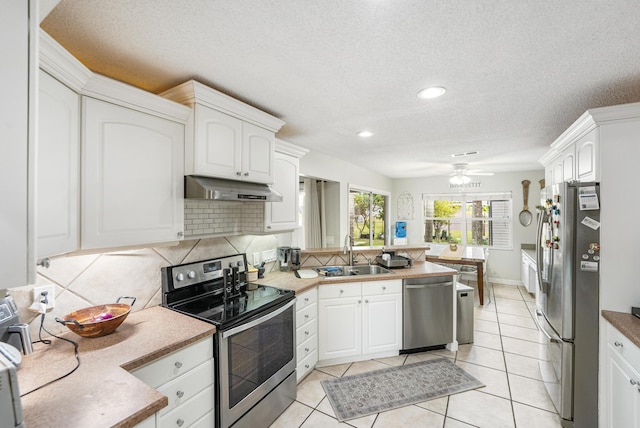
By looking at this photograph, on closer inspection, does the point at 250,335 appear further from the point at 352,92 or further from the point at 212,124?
the point at 352,92

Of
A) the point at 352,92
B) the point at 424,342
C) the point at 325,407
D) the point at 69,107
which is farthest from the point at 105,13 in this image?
the point at 424,342

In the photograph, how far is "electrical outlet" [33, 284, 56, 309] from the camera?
1425 millimetres

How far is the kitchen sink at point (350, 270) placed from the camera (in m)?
3.06

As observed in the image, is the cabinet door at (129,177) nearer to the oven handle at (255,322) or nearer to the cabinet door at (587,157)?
the oven handle at (255,322)

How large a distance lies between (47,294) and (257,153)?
1.53m

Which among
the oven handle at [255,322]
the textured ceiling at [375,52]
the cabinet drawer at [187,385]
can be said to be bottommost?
the cabinet drawer at [187,385]

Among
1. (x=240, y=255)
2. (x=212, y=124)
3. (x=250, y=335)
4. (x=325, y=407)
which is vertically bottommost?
(x=325, y=407)

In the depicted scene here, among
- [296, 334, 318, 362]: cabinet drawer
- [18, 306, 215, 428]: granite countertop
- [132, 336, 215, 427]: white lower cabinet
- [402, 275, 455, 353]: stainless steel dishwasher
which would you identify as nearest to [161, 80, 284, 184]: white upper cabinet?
[18, 306, 215, 428]: granite countertop

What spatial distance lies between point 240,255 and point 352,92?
167 centimetres

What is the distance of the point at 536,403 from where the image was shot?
7.30 ft

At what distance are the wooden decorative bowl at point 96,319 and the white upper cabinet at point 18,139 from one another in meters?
0.81

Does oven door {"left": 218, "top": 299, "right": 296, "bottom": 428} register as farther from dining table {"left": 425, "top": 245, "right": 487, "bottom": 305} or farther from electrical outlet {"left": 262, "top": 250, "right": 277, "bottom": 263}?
dining table {"left": 425, "top": 245, "right": 487, "bottom": 305}

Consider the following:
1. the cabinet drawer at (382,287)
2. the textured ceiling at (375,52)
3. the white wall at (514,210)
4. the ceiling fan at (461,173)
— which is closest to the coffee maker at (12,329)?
the textured ceiling at (375,52)

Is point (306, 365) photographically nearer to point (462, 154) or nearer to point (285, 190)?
point (285, 190)
